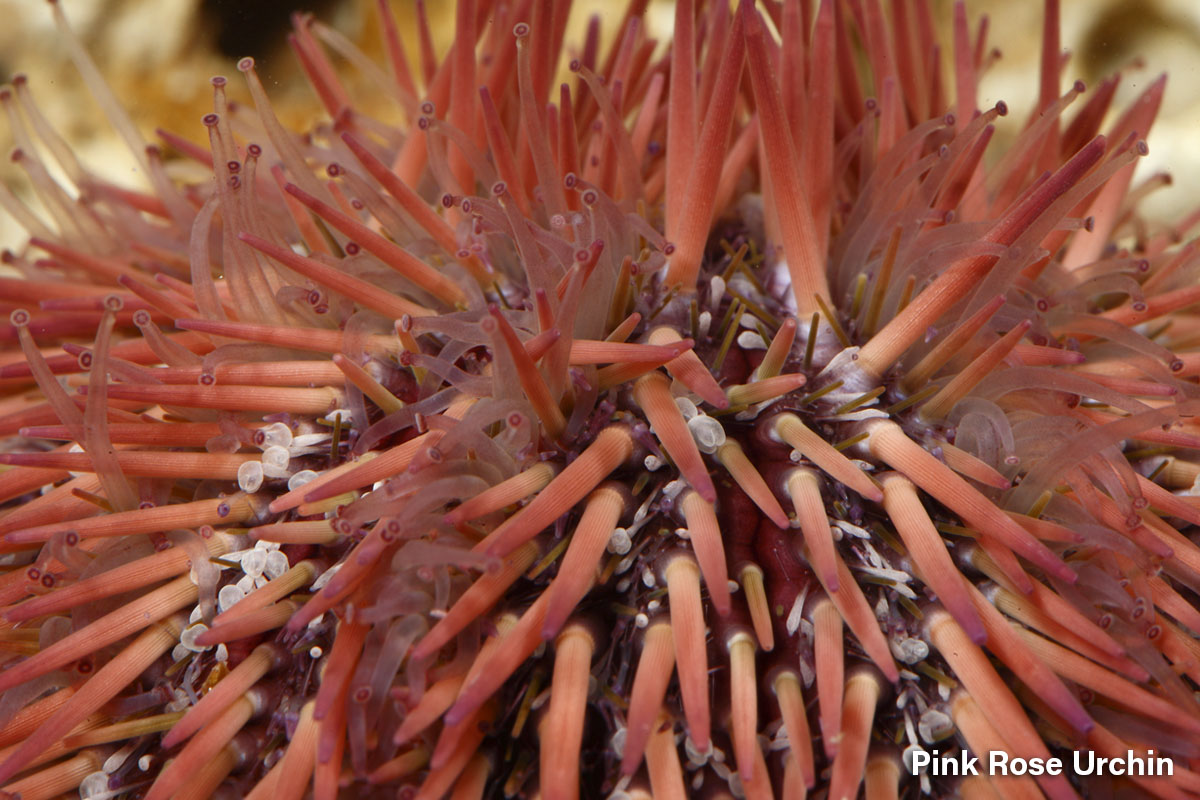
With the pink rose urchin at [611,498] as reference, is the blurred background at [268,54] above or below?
above

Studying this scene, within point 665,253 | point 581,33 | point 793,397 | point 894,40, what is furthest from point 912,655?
point 581,33

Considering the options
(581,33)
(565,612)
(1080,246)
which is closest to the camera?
(565,612)

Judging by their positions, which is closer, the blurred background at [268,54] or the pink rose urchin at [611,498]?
the pink rose urchin at [611,498]

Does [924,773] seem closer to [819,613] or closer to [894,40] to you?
[819,613]

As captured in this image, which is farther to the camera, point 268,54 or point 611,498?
point 268,54

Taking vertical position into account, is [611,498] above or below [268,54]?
below
